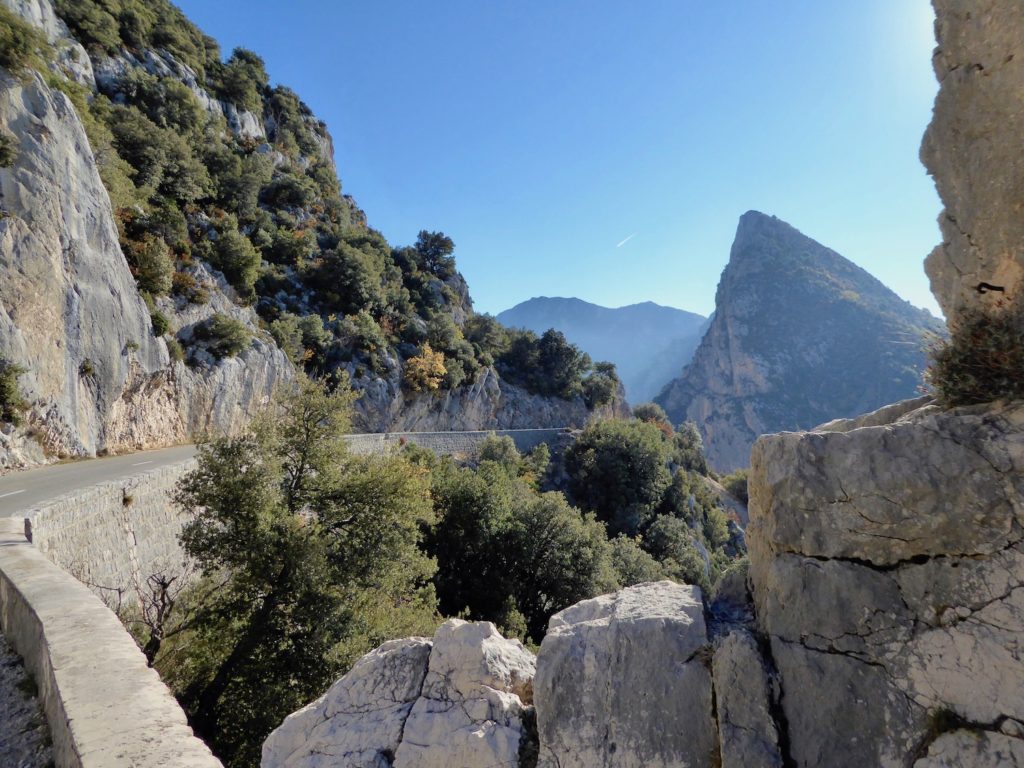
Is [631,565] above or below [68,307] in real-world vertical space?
below

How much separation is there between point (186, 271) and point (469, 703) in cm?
2502

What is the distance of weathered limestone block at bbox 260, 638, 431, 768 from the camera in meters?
3.79

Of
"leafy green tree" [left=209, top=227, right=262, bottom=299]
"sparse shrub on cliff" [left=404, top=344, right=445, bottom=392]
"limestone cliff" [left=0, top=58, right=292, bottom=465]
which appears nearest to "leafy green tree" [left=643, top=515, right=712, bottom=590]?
"sparse shrub on cliff" [left=404, top=344, right=445, bottom=392]

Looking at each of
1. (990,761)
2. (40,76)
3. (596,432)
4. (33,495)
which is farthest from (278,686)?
(596,432)

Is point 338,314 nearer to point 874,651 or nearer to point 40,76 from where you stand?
point 40,76

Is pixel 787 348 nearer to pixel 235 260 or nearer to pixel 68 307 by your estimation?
pixel 235 260

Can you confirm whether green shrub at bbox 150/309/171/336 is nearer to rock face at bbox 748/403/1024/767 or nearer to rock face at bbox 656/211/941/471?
rock face at bbox 748/403/1024/767

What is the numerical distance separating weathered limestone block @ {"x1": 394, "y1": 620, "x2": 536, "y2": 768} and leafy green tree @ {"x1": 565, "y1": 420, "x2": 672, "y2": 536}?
30.0m

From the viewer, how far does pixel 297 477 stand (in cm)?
1009

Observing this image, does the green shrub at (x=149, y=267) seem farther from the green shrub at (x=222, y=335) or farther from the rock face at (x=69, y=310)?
the rock face at (x=69, y=310)

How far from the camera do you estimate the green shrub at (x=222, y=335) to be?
66.9 feet

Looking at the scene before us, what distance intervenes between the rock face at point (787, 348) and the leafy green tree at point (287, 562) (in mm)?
107441

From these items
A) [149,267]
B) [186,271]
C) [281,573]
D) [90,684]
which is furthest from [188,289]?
[90,684]

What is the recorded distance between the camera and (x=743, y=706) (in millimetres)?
3201
